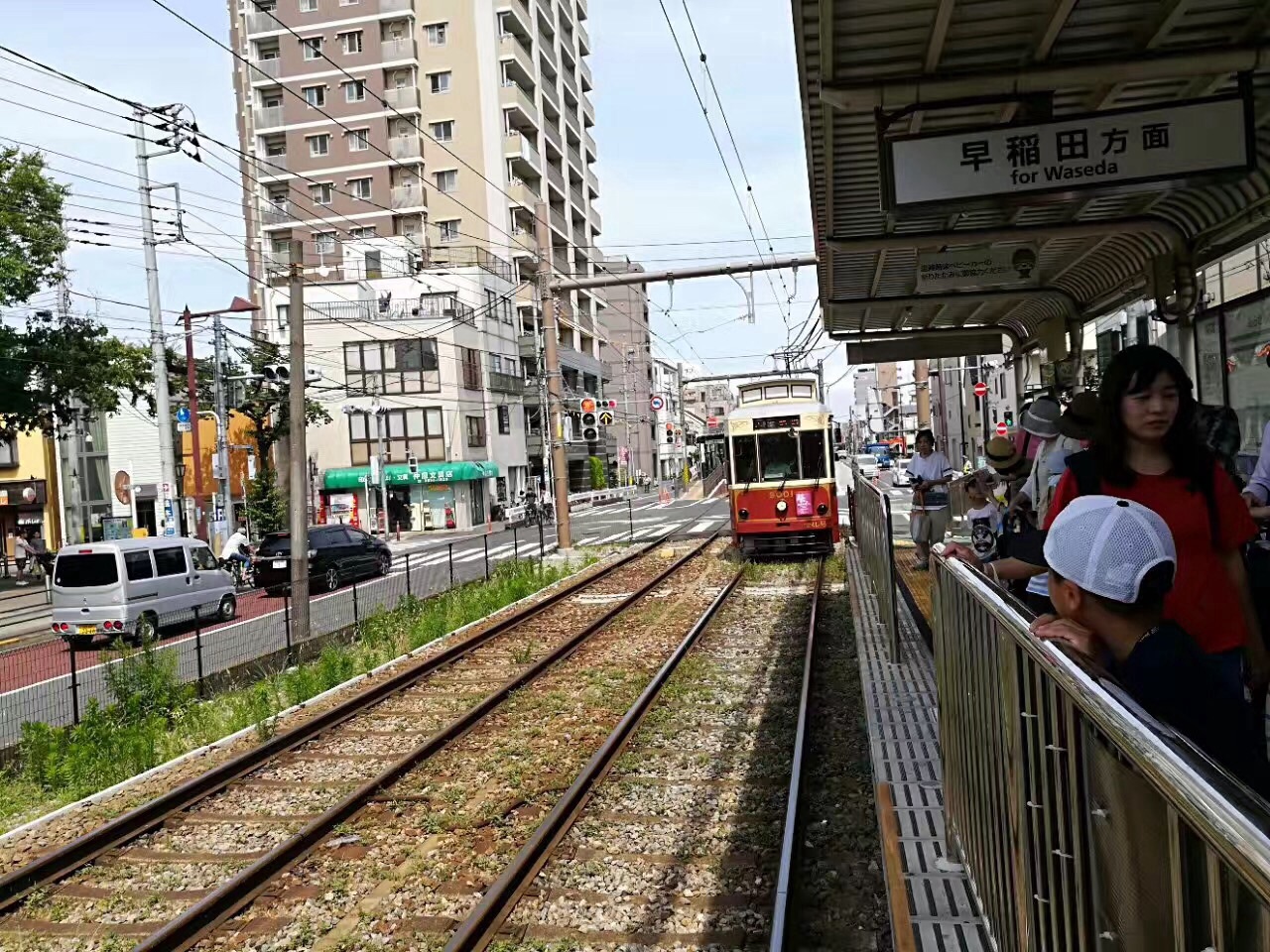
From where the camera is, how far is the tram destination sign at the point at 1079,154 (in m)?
4.92

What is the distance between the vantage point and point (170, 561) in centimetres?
1717

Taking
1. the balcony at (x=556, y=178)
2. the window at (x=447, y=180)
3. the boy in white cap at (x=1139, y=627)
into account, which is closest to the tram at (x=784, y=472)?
the boy in white cap at (x=1139, y=627)

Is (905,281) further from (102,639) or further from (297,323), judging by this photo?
(102,639)

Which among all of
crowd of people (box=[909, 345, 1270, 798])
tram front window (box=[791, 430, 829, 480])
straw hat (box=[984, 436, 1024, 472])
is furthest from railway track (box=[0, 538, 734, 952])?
tram front window (box=[791, 430, 829, 480])

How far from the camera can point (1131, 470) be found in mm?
3000

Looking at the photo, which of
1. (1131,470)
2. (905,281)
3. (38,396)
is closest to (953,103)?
(1131,470)

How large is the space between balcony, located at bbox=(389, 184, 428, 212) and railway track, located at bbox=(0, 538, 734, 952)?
43.7 meters

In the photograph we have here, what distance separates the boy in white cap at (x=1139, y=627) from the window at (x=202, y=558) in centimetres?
1791

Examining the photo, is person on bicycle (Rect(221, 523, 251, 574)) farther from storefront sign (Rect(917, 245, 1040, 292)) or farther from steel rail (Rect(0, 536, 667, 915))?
storefront sign (Rect(917, 245, 1040, 292))

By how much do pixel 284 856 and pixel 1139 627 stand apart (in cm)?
504

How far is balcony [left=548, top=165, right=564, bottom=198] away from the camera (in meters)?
58.1

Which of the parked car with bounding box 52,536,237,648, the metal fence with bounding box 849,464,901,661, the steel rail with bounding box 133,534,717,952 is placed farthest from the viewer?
the parked car with bounding box 52,536,237,648

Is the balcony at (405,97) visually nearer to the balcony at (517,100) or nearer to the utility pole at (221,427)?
the balcony at (517,100)

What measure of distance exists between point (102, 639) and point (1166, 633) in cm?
1744
